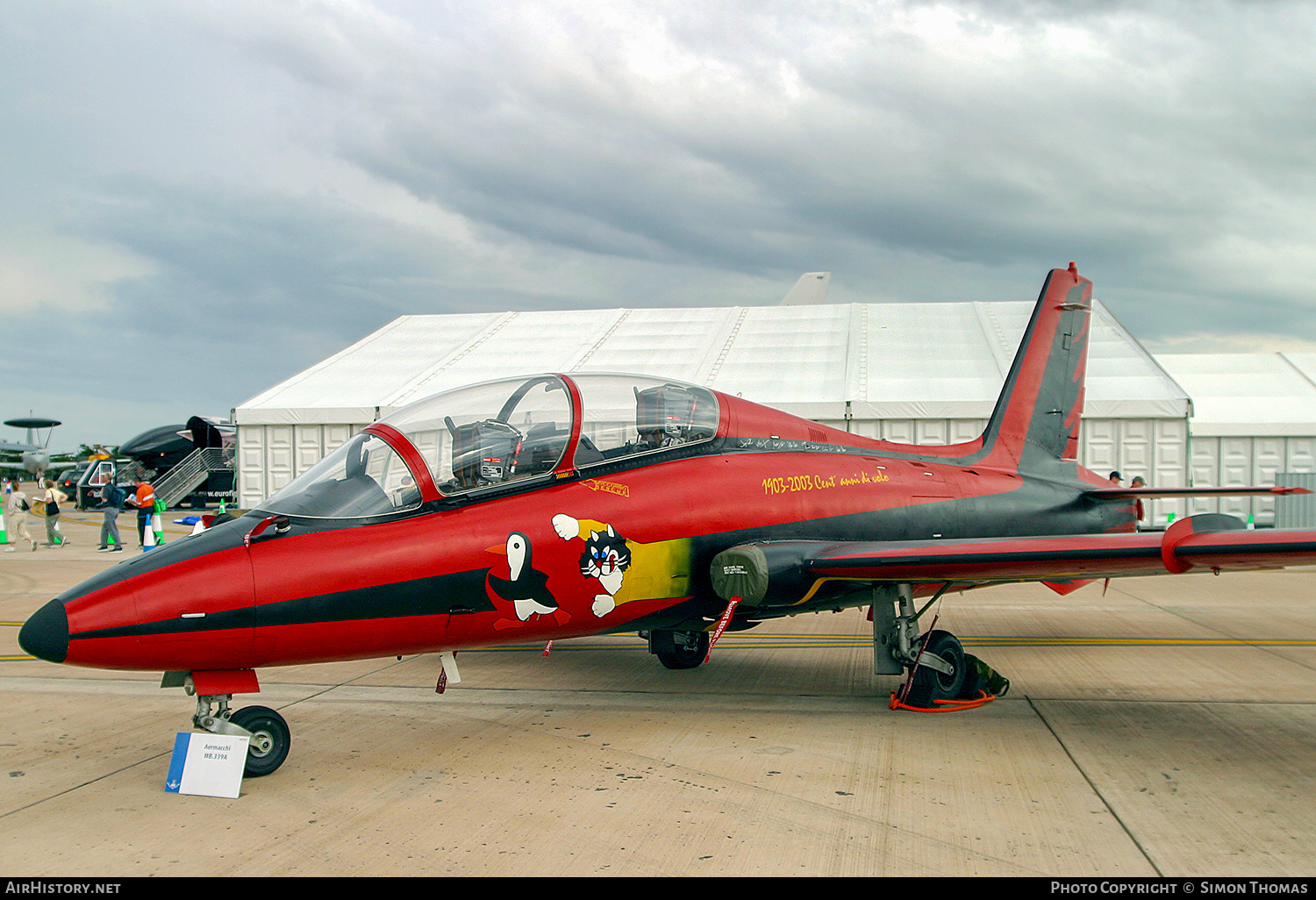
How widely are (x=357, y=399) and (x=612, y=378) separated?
17.1m

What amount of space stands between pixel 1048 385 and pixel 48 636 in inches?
395

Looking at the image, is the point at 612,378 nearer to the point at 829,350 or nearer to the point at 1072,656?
the point at 1072,656

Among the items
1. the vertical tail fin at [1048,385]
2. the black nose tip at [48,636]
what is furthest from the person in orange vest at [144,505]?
the vertical tail fin at [1048,385]

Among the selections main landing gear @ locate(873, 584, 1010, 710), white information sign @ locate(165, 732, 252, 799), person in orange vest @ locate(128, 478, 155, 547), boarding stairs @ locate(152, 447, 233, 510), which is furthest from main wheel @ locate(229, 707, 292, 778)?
boarding stairs @ locate(152, 447, 233, 510)

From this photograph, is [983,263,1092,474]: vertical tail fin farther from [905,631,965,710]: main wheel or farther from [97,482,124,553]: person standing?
[97,482,124,553]: person standing

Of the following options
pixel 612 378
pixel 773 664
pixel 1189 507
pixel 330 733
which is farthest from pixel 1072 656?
pixel 1189 507

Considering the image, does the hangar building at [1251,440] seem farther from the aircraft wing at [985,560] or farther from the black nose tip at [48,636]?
the black nose tip at [48,636]

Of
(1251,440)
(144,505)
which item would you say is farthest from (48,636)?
(1251,440)

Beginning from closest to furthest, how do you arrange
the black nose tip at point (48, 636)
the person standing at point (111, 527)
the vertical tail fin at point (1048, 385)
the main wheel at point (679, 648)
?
1. the black nose tip at point (48, 636)
2. the main wheel at point (679, 648)
3. the vertical tail fin at point (1048, 385)
4. the person standing at point (111, 527)

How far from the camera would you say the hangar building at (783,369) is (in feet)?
63.5

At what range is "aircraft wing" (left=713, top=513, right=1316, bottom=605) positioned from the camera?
580 cm

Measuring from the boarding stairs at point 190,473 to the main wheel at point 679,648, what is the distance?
30.8 meters

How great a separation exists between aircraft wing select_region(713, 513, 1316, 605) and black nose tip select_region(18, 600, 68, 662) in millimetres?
4076
